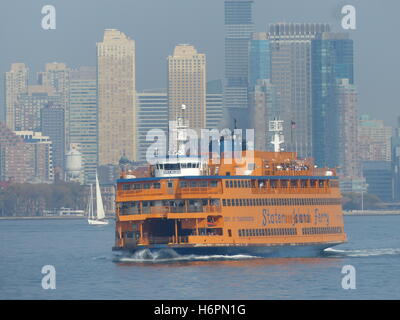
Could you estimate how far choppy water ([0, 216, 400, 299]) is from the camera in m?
63.9

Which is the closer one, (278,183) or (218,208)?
(218,208)

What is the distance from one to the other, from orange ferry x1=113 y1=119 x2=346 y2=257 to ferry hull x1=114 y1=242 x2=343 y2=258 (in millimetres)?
59

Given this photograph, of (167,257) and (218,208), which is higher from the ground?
(218,208)

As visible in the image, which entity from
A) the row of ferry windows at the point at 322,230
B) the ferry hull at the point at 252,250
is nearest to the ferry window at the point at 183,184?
the ferry hull at the point at 252,250

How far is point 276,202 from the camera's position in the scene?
8288 cm

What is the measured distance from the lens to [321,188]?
88.7 metres

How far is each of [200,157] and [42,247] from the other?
32612 millimetres

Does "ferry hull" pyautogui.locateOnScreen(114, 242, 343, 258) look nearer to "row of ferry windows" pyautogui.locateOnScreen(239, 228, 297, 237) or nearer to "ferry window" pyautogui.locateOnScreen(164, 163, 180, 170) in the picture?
"row of ferry windows" pyautogui.locateOnScreen(239, 228, 297, 237)

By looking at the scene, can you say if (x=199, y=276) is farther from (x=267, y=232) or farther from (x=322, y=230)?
(x=322, y=230)

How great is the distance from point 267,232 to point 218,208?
17.5 ft

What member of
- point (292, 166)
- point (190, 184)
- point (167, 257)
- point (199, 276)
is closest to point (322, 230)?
point (292, 166)
